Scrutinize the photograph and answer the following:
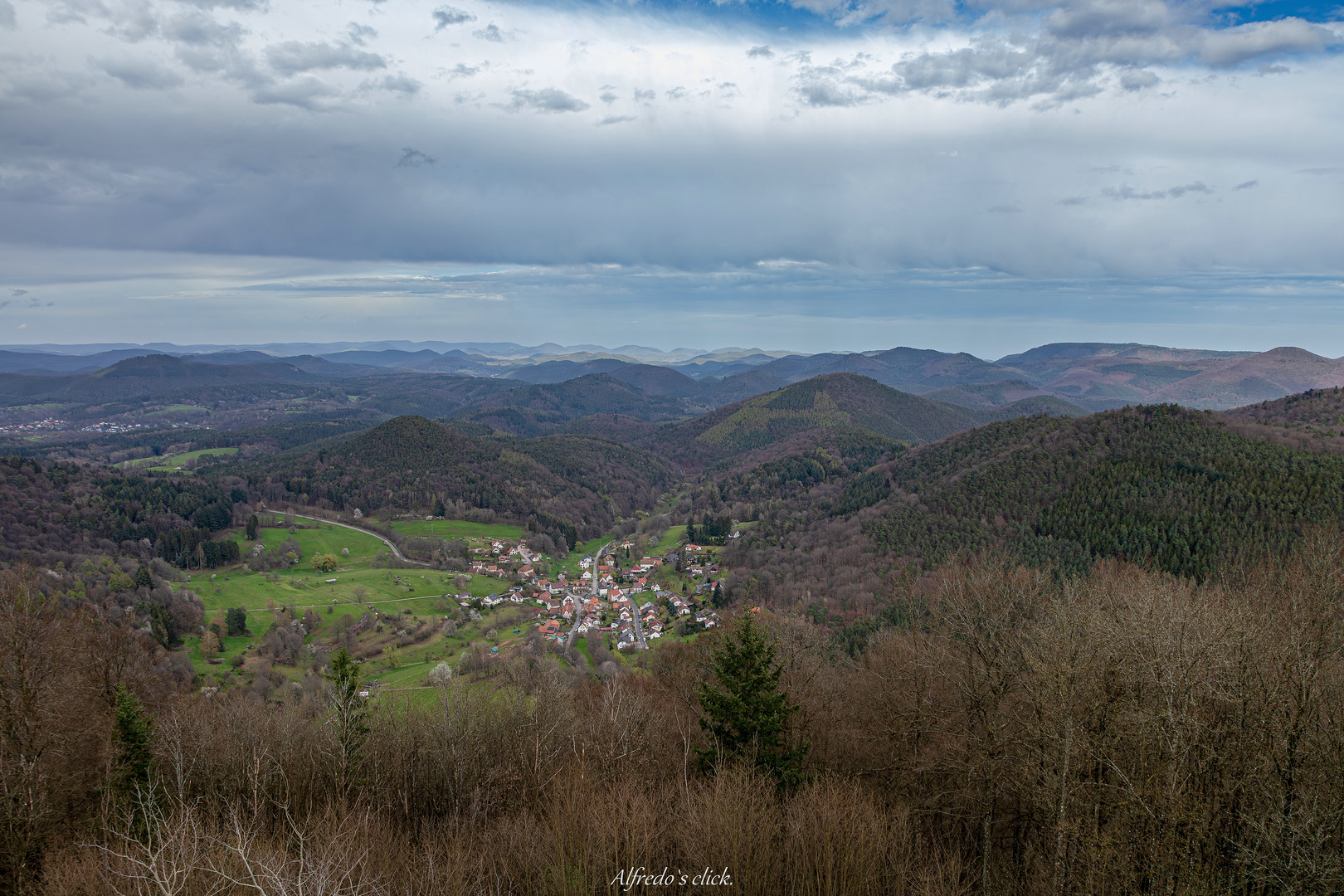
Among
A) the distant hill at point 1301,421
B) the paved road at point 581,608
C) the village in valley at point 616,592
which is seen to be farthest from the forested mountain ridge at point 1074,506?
the paved road at point 581,608

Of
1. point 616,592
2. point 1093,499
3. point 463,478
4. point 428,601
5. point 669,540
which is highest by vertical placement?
point 1093,499


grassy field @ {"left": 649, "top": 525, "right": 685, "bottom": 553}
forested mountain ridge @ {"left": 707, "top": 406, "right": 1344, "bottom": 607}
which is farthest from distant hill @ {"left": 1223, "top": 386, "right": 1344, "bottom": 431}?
grassy field @ {"left": 649, "top": 525, "right": 685, "bottom": 553}

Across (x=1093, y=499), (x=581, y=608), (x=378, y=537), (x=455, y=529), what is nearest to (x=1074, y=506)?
(x=1093, y=499)

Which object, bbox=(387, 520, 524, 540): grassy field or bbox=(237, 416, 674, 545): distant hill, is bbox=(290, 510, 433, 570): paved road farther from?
bbox=(237, 416, 674, 545): distant hill

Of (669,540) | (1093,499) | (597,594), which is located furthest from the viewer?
(669,540)

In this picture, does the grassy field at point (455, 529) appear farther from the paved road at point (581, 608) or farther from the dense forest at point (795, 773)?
the dense forest at point (795, 773)

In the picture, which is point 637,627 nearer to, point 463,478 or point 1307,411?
point 463,478

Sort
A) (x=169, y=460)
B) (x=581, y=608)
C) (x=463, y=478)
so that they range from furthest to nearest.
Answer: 1. (x=169, y=460)
2. (x=463, y=478)
3. (x=581, y=608)

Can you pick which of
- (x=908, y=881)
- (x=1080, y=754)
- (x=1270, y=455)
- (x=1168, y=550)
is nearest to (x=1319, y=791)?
(x=1080, y=754)

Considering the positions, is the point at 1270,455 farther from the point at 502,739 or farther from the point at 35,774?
the point at 35,774
